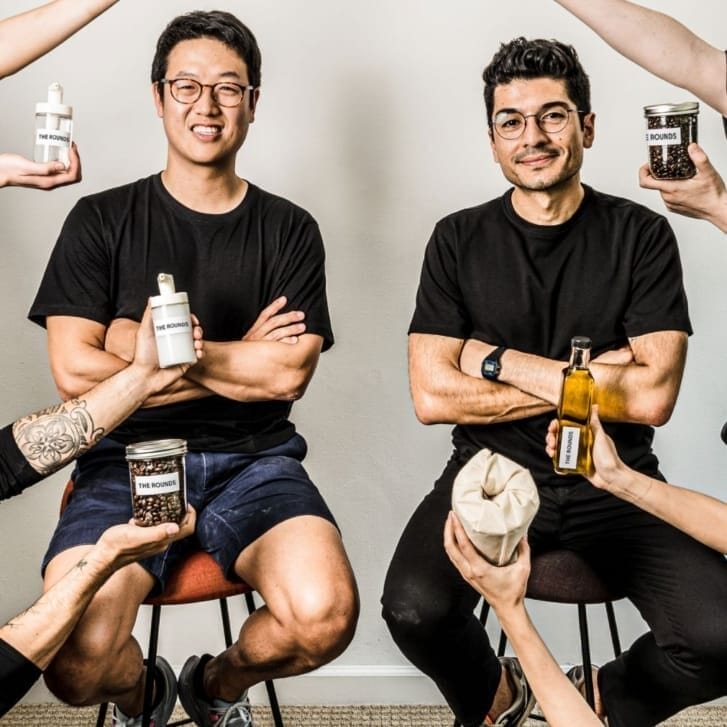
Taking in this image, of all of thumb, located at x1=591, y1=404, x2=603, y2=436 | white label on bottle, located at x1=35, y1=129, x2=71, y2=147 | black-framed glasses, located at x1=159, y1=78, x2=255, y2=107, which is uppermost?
black-framed glasses, located at x1=159, y1=78, x2=255, y2=107

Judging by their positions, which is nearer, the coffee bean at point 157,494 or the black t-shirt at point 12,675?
the black t-shirt at point 12,675

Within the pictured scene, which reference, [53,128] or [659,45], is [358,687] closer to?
[53,128]

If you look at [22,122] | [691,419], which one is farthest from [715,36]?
[22,122]

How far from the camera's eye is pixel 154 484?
173cm

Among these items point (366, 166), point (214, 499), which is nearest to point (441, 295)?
point (366, 166)

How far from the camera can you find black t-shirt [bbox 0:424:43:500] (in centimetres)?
197

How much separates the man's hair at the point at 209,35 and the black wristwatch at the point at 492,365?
81cm

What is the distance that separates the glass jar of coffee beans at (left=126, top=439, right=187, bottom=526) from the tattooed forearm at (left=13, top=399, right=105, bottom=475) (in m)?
0.30

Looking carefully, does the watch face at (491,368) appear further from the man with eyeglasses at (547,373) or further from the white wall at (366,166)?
the white wall at (366,166)

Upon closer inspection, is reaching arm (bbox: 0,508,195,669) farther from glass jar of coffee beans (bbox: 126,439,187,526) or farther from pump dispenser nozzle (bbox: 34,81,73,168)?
pump dispenser nozzle (bbox: 34,81,73,168)

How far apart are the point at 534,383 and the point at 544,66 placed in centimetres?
71

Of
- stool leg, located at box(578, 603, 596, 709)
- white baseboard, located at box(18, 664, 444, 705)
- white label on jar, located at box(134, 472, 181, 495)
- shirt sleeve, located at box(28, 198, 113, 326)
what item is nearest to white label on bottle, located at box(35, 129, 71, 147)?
shirt sleeve, located at box(28, 198, 113, 326)

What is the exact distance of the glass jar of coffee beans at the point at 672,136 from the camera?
6.18 ft

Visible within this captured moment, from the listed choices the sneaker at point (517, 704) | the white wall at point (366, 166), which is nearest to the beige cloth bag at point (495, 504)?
the sneaker at point (517, 704)
